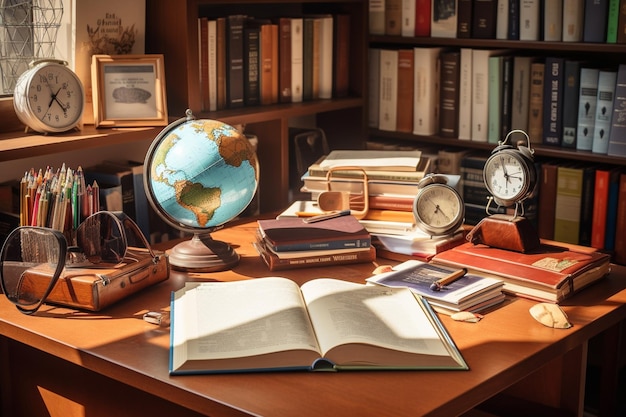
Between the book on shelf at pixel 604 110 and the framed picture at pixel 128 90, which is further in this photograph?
the book on shelf at pixel 604 110

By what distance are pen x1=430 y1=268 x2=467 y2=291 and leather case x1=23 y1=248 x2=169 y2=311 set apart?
2.05 feet

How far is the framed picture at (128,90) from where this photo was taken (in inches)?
91.8

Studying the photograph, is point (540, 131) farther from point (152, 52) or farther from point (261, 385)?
point (261, 385)

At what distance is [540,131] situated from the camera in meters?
2.88

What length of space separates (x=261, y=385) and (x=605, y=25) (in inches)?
67.3

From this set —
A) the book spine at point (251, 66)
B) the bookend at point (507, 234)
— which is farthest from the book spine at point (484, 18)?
the bookend at point (507, 234)

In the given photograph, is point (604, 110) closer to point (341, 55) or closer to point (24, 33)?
point (341, 55)

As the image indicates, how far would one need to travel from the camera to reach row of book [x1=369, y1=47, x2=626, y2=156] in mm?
2729

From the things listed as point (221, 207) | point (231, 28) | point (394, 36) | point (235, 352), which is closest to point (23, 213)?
point (221, 207)

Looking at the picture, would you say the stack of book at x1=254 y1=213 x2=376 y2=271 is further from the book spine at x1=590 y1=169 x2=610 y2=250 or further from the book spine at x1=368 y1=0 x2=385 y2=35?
the book spine at x1=368 y1=0 x2=385 y2=35

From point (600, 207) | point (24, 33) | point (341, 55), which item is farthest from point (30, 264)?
point (600, 207)

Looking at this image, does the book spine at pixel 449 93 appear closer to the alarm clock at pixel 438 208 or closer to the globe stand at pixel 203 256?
the alarm clock at pixel 438 208

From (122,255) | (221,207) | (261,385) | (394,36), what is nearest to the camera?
(261,385)

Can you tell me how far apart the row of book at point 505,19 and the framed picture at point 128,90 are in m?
1.01
